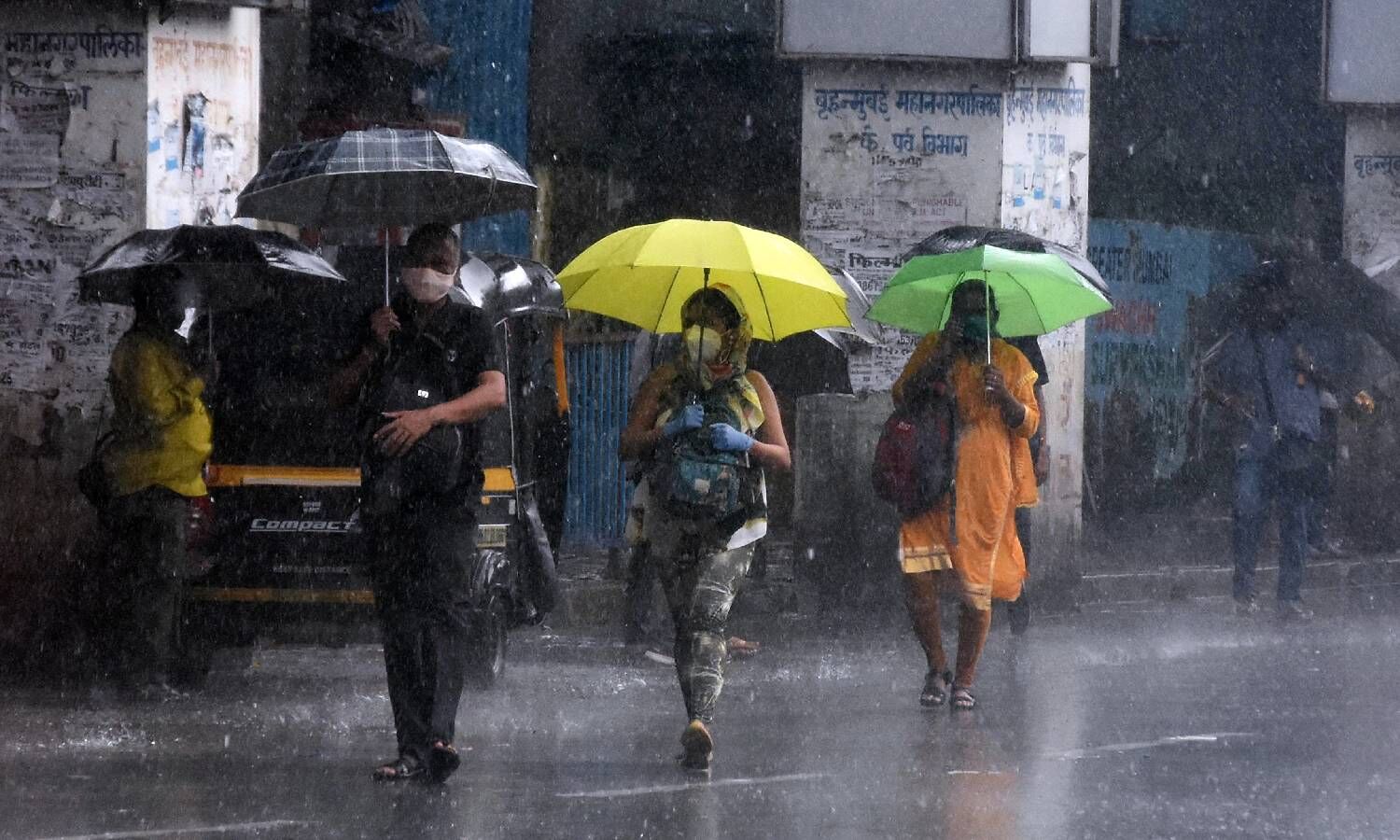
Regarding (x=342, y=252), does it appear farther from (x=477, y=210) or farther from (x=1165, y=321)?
(x=1165, y=321)

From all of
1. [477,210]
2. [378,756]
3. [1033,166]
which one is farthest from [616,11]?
[378,756]

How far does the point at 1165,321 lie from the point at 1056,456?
183 inches

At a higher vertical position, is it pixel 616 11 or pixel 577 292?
pixel 616 11

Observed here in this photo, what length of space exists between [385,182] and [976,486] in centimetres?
292

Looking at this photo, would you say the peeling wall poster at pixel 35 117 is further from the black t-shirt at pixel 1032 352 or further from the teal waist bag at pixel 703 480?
the black t-shirt at pixel 1032 352

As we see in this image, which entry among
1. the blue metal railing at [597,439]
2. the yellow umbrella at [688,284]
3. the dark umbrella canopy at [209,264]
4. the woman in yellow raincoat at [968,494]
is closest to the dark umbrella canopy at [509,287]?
the dark umbrella canopy at [209,264]

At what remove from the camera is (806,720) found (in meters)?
9.08

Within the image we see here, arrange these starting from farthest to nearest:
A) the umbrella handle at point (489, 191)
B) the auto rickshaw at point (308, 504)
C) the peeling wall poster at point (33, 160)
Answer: the peeling wall poster at point (33, 160) < the auto rickshaw at point (308, 504) < the umbrella handle at point (489, 191)

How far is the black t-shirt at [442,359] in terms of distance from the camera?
742 cm

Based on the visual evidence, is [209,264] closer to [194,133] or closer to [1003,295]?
[194,133]

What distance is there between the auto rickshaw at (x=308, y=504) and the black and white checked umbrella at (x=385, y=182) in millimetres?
Answer: 388

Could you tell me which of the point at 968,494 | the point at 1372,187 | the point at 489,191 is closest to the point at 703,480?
the point at 968,494

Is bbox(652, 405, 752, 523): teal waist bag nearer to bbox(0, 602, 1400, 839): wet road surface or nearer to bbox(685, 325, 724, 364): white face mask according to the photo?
bbox(685, 325, 724, 364): white face mask

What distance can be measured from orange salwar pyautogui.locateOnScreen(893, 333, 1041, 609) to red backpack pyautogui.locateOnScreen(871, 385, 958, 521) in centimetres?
7
